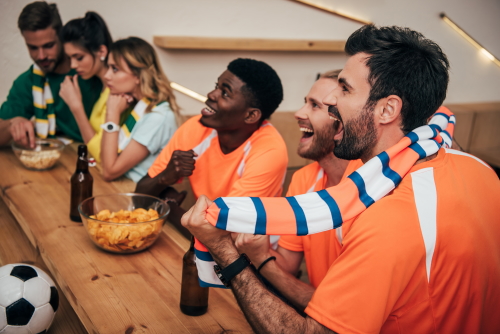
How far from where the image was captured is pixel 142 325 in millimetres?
1179

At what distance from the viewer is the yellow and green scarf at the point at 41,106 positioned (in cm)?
263

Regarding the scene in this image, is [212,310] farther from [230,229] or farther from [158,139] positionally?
[158,139]

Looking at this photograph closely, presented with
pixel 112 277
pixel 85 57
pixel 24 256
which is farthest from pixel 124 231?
pixel 85 57

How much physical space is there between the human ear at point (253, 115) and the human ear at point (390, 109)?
0.92 meters

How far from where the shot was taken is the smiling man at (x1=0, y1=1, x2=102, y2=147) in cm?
248

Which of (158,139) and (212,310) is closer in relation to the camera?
(212,310)

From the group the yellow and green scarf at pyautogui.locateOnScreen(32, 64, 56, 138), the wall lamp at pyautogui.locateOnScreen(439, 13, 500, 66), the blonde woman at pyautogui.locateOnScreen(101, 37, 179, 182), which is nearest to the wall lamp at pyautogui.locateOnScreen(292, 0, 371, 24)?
the wall lamp at pyautogui.locateOnScreen(439, 13, 500, 66)

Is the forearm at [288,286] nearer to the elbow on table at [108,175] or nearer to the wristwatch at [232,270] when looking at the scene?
the wristwatch at [232,270]

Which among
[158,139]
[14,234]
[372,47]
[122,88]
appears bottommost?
[14,234]

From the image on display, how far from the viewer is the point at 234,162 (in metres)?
1.99

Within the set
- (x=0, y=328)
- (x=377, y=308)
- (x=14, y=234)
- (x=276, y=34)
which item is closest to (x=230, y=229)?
(x=377, y=308)

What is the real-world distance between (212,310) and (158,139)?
1.21 meters

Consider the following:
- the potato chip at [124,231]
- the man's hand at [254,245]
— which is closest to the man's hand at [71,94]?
the potato chip at [124,231]

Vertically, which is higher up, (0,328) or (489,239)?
(489,239)
